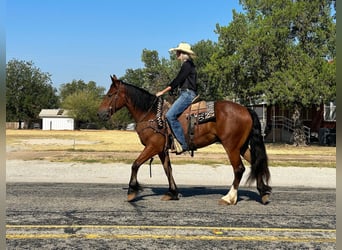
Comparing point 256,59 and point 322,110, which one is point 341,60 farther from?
point 322,110

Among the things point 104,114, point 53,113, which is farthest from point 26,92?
point 104,114

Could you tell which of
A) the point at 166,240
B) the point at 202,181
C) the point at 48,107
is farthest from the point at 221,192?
the point at 48,107

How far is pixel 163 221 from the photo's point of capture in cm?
605

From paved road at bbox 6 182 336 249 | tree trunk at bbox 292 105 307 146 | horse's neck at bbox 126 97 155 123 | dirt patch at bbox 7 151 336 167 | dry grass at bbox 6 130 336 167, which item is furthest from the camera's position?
tree trunk at bbox 292 105 307 146

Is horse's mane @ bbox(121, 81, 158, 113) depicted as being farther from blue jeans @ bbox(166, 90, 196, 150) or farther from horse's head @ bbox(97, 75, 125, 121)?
blue jeans @ bbox(166, 90, 196, 150)

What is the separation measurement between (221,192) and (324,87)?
22.6m

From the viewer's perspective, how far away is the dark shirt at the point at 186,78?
7742 millimetres

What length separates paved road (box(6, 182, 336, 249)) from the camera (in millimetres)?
4934

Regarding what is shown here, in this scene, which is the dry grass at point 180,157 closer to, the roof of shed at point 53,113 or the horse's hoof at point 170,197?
the horse's hoof at point 170,197

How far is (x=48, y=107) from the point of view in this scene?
102m

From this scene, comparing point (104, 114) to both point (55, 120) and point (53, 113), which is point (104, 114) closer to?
point (55, 120)

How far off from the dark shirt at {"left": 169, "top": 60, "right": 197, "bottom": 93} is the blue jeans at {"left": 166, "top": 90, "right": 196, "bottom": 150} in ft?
0.41

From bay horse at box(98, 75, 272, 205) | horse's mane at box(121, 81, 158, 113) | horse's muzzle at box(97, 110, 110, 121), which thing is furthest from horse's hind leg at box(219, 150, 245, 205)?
horse's muzzle at box(97, 110, 110, 121)

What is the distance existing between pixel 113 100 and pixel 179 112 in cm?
148
